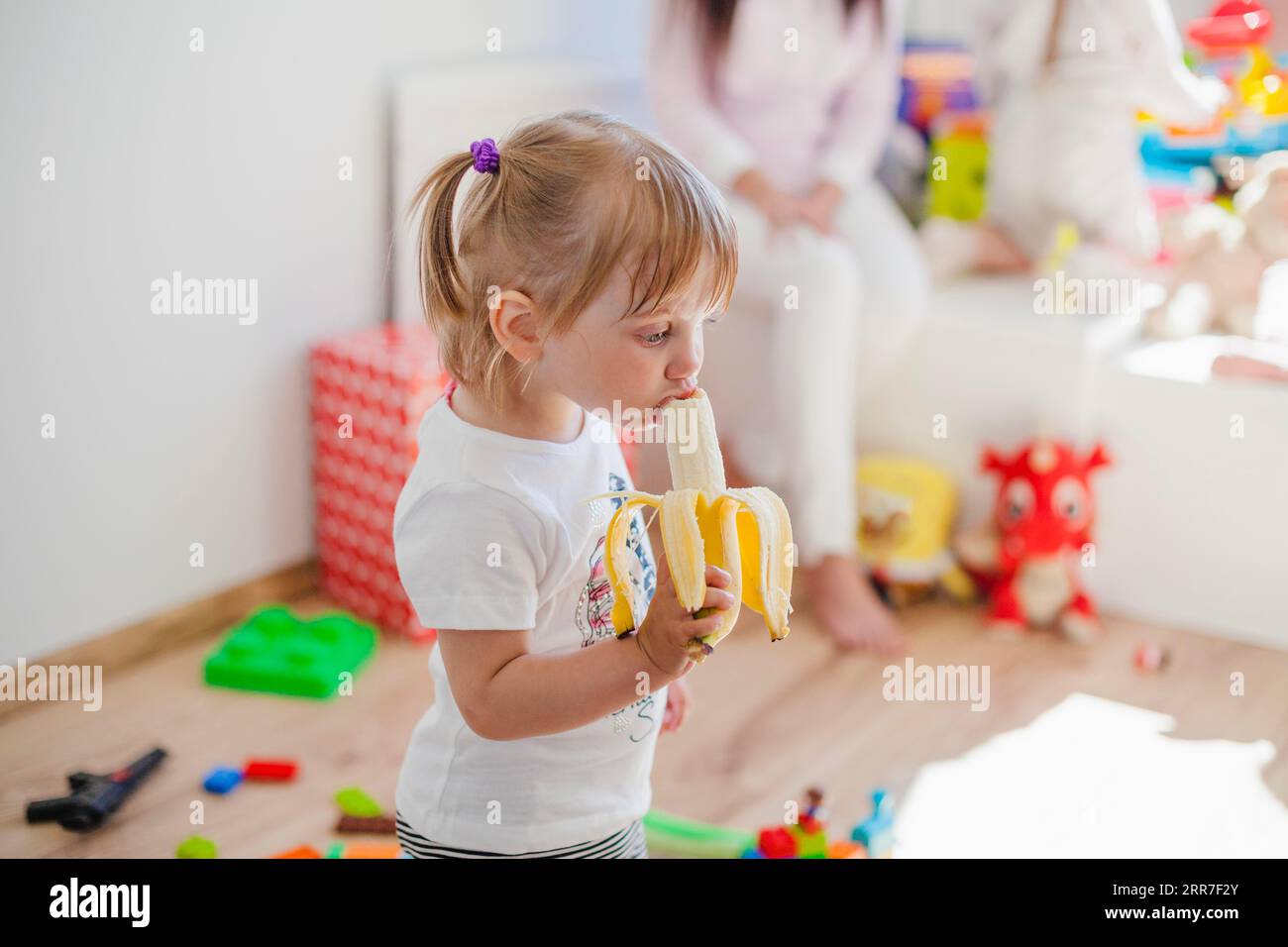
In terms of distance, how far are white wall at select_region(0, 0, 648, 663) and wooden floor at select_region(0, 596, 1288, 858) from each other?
16cm

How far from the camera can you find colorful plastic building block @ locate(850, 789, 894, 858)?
1.36 m

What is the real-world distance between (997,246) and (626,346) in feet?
5.00

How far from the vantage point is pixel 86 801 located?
4.59 ft

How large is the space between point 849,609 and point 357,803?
73 cm

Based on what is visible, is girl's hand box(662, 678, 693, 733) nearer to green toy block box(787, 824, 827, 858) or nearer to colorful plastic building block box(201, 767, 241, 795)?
green toy block box(787, 824, 827, 858)

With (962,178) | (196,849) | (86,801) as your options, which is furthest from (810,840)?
(962,178)

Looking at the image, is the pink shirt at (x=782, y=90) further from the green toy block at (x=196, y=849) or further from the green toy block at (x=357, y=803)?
the green toy block at (x=196, y=849)

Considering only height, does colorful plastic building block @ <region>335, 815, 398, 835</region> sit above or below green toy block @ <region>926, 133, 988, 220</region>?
below

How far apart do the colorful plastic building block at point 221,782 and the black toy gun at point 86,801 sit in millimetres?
72

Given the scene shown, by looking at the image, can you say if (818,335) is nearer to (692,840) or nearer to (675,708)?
(692,840)

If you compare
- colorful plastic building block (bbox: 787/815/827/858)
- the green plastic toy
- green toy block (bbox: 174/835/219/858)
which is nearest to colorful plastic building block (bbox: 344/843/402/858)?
green toy block (bbox: 174/835/219/858)
